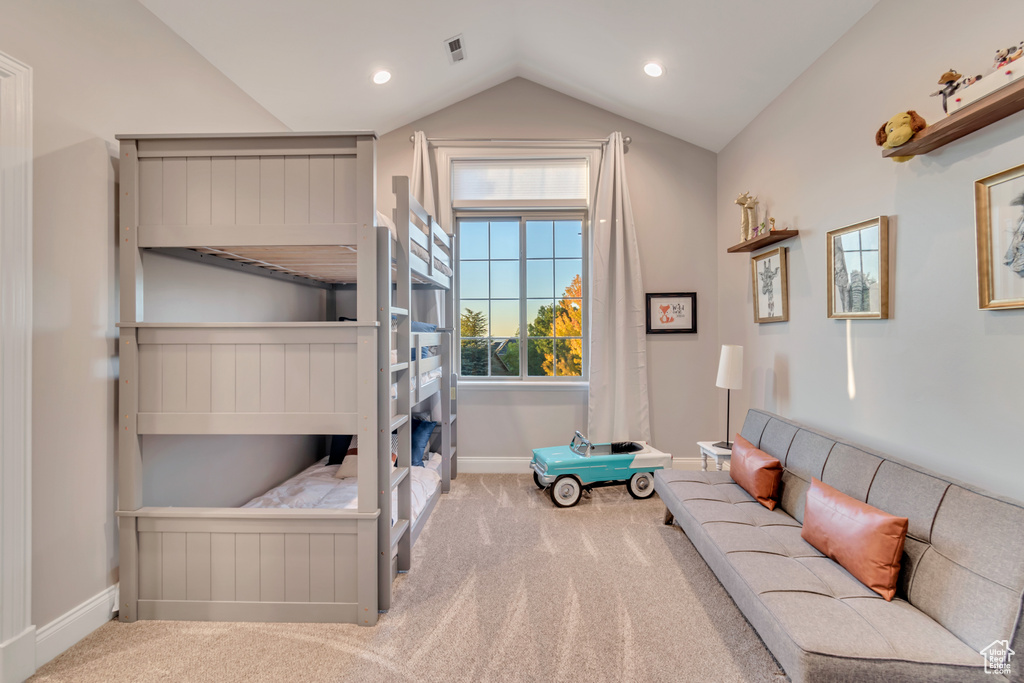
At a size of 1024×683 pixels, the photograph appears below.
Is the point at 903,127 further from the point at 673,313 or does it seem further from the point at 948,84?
the point at 673,313

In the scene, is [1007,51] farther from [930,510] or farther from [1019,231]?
[930,510]

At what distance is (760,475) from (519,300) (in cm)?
232

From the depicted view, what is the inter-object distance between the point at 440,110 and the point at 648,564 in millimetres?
3646

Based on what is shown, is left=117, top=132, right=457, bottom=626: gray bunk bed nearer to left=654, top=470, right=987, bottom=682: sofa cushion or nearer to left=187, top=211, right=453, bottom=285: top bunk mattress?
left=187, top=211, right=453, bottom=285: top bunk mattress

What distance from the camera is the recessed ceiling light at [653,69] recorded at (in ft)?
10.2

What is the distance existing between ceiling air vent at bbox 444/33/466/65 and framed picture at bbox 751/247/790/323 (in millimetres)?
2443

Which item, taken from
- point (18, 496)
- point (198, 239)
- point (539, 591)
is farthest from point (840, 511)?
point (18, 496)

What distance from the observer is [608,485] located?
351 cm

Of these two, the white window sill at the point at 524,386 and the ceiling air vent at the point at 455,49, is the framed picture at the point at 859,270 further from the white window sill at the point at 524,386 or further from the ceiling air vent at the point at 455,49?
the ceiling air vent at the point at 455,49

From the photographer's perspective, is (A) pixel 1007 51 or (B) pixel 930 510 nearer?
(A) pixel 1007 51

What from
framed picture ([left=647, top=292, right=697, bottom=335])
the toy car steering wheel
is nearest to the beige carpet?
the toy car steering wheel

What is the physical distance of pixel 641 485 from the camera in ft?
11.3

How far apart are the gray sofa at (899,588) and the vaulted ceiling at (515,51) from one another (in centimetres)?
216

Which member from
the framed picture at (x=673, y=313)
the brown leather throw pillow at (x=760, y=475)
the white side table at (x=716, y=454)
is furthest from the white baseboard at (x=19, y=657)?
the framed picture at (x=673, y=313)
